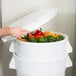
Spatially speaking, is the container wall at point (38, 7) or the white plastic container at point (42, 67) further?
the container wall at point (38, 7)

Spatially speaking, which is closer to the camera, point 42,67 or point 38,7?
point 42,67

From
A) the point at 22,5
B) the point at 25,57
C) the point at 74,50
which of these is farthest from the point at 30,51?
the point at 74,50

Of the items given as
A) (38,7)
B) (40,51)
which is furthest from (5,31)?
(38,7)

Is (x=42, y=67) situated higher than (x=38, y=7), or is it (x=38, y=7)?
(x=38, y=7)

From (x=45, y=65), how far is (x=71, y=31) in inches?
22.1

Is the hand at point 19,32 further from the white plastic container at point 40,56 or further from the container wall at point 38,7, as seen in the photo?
the container wall at point 38,7

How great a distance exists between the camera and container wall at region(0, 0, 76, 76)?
4.42ft

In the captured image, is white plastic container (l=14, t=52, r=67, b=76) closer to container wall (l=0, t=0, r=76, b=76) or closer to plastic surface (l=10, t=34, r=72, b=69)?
plastic surface (l=10, t=34, r=72, b=69)

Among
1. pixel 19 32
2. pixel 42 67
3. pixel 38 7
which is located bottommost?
pixel 42 67

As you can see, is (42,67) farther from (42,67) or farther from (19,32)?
(19,32)

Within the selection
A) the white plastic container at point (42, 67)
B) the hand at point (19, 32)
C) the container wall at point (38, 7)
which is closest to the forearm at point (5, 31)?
the hand at point (19, 32)

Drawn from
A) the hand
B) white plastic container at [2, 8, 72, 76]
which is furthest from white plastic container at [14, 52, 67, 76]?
the hand

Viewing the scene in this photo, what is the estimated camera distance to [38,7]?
1.36 m

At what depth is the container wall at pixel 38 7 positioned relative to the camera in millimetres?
1348
